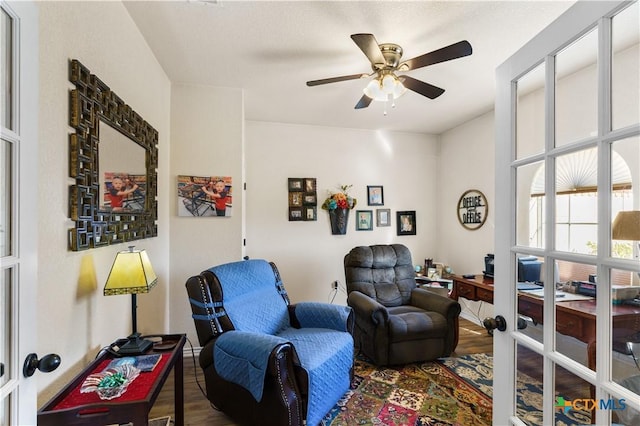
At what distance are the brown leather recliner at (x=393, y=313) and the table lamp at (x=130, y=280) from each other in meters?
1.72

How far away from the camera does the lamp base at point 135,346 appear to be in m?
1.42

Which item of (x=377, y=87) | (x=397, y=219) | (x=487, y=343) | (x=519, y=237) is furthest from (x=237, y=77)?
(x=487, y=343)

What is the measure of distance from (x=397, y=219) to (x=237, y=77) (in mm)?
2785

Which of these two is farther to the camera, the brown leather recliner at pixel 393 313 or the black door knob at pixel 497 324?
the brown leather recliner at pixel 393 313

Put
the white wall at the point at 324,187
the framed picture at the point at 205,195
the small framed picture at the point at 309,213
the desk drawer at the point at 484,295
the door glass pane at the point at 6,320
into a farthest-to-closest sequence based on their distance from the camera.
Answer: the small framed picture at the point at 309,213 → the white wall at the point at 324,187 → the framed picture at the point at 205,195 → the desk drawer at the point at 484,295 → the door glass pane at the point at 6,320

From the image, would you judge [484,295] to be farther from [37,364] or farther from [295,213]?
[37,364]

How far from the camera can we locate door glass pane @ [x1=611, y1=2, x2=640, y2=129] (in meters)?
0.67

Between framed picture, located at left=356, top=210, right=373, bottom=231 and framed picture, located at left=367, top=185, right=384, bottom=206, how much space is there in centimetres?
14

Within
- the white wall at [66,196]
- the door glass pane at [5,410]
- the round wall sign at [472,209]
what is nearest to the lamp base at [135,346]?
the white wall at [66,196]

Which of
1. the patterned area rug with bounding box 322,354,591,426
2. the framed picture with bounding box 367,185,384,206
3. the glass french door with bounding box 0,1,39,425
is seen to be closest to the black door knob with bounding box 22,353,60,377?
the glass french door with bounding box 0,1,39,425

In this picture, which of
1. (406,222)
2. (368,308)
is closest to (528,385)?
(368,308)

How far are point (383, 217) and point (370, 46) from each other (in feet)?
8.78

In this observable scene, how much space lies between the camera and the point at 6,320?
0.80 meters

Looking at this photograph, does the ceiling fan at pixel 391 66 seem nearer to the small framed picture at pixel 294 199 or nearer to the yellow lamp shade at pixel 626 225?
the yellow lamp shade at pixel 626 225
